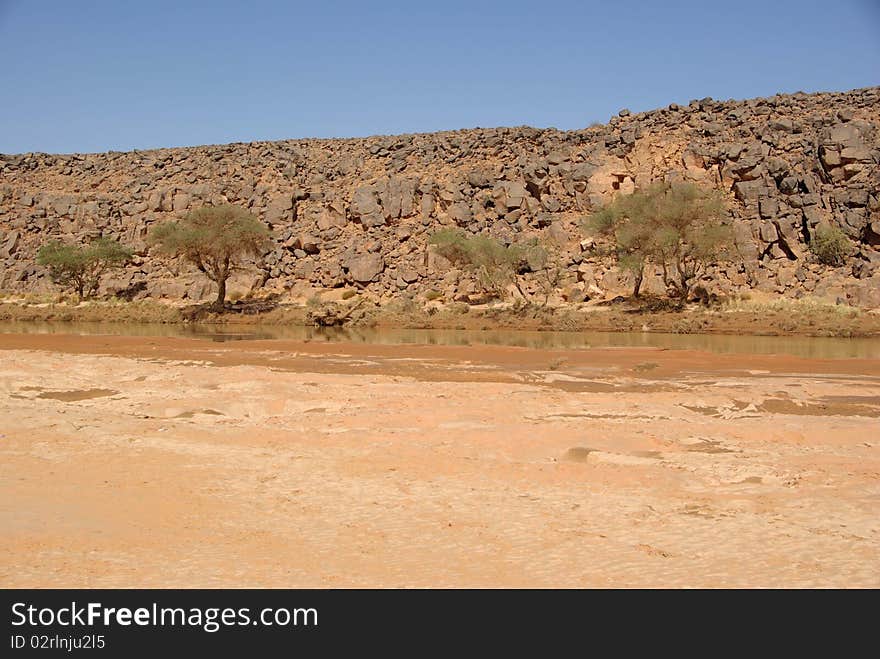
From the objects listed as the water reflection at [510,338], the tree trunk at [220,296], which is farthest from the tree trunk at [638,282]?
the tree trunk at [220,296]

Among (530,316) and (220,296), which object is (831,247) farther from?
(220,296)

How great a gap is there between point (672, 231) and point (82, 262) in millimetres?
36599

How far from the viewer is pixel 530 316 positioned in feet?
125

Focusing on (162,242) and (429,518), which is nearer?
(429,518)

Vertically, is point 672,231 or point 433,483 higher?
point 672,231

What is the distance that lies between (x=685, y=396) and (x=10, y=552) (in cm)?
1153

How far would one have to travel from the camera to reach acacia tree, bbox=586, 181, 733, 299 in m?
37.1

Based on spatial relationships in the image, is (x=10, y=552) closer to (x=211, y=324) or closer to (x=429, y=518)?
(x=429, y=518)

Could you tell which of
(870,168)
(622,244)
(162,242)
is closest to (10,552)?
(622,244)

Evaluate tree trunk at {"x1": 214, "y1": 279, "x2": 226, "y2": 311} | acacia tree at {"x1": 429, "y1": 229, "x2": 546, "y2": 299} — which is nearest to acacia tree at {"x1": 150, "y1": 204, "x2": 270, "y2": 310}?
tree trunk at {"x1": 214, "y1": 279, "x2": 226, "y2": 311}

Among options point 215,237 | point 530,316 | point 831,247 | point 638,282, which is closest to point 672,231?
point 638,282

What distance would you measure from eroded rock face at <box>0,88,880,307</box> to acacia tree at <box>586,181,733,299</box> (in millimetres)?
2949

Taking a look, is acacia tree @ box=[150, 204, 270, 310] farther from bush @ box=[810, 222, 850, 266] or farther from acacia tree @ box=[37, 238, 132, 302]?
bush @ box=[810, 222, 850, 266]
